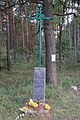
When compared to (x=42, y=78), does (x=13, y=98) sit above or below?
below

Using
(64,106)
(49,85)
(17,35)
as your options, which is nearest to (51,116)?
(64,106)

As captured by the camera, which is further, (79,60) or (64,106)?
(79,60)

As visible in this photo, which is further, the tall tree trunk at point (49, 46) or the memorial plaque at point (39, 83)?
the tall tree trunk at point (49, 46)

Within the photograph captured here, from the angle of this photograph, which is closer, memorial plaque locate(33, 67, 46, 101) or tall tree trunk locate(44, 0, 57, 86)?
memorial plaque locate(33, 67, 46, 101)

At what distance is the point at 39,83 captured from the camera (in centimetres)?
527

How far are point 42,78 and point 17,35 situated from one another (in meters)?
19.7

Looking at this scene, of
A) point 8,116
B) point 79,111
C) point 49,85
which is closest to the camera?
point 8,116

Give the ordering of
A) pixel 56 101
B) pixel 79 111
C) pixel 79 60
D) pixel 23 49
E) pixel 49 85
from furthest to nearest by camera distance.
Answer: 1. pixel 23 49
2. pixel 79 60
3. pixel 49 85
4. pixel 56 101
5. pixel 79 111

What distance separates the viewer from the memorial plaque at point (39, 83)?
526cm

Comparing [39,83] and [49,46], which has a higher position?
[49,46]

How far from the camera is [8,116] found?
466 centimetres

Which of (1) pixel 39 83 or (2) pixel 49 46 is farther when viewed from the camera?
(2) pixel 49 46

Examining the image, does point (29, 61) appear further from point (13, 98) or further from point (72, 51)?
point (13, 98)

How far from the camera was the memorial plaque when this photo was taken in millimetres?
5262
